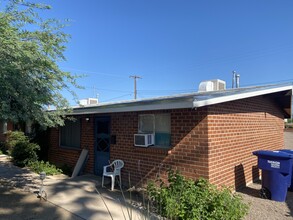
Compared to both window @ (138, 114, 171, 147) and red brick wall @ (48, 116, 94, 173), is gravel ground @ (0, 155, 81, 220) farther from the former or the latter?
window @ (138, 114, 171, 147)

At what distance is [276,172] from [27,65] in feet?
19.4

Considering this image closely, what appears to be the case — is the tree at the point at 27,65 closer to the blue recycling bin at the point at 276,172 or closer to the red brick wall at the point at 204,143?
the red brick wall at the point at 204,143

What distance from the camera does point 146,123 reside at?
24.0 feet

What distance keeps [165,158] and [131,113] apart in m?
1.73

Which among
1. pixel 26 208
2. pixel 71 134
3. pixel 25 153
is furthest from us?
pixel 25 153

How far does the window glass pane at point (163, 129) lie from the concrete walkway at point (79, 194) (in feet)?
5.45

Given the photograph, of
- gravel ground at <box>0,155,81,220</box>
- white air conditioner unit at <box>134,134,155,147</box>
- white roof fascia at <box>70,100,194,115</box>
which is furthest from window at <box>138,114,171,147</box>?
gravel ground at <box>0,155,81,220</box>

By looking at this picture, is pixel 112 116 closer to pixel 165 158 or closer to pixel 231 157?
pixel 165 158

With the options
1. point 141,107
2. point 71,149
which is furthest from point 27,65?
point 71,149

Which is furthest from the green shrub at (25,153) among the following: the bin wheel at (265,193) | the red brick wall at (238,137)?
the bin wheel at (265,193)

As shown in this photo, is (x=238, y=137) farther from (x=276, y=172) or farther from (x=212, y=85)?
(x=212, y=85)

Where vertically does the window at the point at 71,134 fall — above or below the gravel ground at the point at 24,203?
above

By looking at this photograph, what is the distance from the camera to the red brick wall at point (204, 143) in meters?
6.05

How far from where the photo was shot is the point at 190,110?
6.22 m
